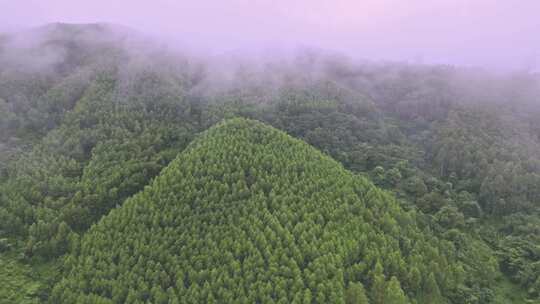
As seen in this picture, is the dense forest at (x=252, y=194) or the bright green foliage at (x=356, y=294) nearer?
the bright green foliage at (x=356, y=294)

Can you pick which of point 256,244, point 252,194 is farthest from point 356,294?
point 252,194

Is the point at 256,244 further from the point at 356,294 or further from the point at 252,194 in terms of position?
the point at 356,294

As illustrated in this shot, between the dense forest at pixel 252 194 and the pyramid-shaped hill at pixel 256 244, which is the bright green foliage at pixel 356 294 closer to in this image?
the pyramid-shaped hill at pixel 256 244

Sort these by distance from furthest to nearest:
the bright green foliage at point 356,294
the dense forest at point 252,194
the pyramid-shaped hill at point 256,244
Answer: the dense forest at point 252,194 → the pyramid-shaped hill at point 256,244 → the bright green foliage at point 356,294

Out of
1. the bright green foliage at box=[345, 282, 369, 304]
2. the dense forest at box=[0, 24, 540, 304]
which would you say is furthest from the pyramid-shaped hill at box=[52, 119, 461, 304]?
the dense forest at box=[0, 24, 540, 304]

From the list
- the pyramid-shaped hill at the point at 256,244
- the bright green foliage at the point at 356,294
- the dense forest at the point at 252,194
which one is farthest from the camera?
the dense forest at the point at 252,194

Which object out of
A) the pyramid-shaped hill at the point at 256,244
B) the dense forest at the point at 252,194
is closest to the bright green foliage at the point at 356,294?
the pyramid-shaped hill at the point at 256,244
